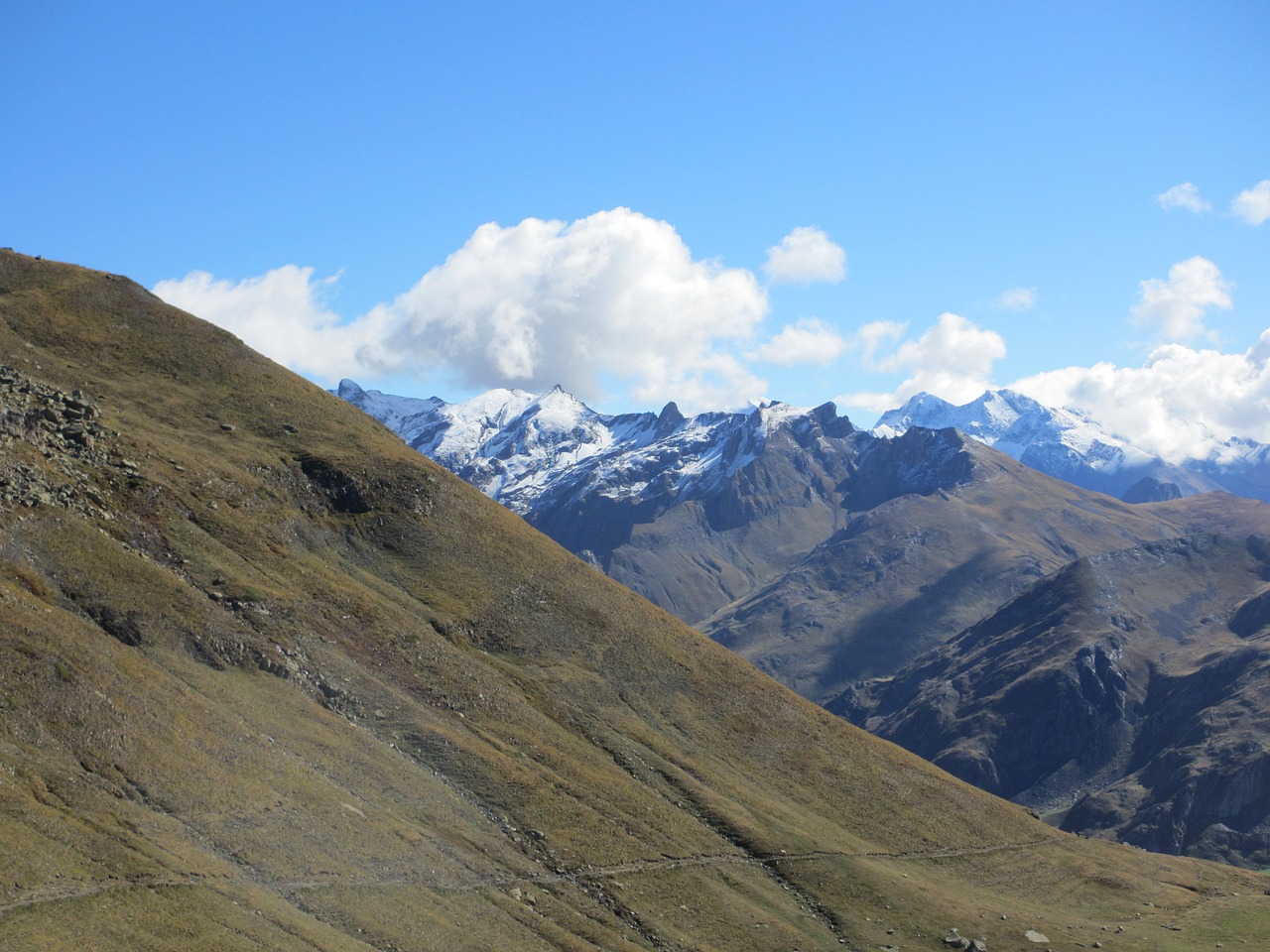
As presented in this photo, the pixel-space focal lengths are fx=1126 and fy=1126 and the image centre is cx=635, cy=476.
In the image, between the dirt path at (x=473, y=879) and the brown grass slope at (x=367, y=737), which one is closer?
the dirt path at (x=473, y=879)

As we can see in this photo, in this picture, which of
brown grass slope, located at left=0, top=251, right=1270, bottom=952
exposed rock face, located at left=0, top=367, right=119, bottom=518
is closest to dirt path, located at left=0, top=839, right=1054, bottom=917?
brown grass slope, located at left=0, top=251, right=1270, bottom=952

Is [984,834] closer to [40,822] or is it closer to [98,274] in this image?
[40,822]

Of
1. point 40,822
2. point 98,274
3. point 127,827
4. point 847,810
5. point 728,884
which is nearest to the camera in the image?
point 40,822

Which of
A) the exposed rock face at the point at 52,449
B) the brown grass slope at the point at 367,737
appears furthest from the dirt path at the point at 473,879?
the exposed rock face at the point at 52,449

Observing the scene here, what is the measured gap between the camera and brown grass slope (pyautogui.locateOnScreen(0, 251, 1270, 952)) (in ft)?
231

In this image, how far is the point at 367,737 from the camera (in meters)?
99.1

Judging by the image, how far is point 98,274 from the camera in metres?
172

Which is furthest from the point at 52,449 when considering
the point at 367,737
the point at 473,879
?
the point at 473,879

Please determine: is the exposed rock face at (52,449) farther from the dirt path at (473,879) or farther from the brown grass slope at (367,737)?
the dirt path at (473,879)

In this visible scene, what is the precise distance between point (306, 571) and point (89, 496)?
2389 centimetres

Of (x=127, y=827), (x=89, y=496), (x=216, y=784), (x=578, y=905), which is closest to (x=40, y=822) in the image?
(x=127, y=827)

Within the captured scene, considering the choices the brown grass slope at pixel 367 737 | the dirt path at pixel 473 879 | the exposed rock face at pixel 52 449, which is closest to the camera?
the dirt path at pixel 473 879

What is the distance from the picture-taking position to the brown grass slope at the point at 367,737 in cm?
7044

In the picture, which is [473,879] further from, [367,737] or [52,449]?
[52,449]
